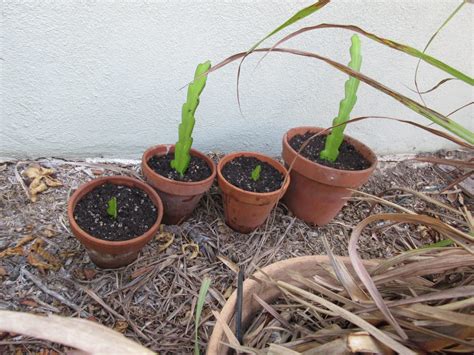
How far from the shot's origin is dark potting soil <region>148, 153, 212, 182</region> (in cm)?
110

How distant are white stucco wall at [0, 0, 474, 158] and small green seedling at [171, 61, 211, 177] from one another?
0.79ft

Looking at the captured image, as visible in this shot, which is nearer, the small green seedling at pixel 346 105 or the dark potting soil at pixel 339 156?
the small green seedling at pixel 346 105

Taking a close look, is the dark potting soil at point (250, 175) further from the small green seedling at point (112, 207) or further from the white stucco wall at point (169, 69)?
the small green seedling at point (112, 207)

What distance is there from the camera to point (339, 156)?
4.14 feet

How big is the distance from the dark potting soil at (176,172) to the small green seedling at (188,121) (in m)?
0.02

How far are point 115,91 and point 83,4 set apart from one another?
10.3 inches

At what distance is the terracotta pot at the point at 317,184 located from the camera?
3.69 feet

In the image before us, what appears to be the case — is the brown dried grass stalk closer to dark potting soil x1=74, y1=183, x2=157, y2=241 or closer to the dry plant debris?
dark potting soil x1=74, y1=183, x2=157, y2=241

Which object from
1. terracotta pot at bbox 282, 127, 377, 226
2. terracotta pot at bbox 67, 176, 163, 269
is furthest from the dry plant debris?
terracotta pot at bbox 282, 127, 377, 226

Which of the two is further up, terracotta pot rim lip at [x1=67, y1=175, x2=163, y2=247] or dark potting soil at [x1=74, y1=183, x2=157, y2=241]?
terracotta pot rim lip at [x1=67, y1=175, x2=163, y2=247]

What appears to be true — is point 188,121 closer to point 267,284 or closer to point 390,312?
point 267,284

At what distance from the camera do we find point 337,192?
117 centimetres

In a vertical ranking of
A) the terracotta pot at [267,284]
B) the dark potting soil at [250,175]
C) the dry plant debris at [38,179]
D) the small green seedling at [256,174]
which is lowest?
the dry plant debris at [38,179]

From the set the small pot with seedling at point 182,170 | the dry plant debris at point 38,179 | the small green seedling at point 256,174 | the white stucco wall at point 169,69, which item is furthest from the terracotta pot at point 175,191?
the dry plant debris at point 38,179
